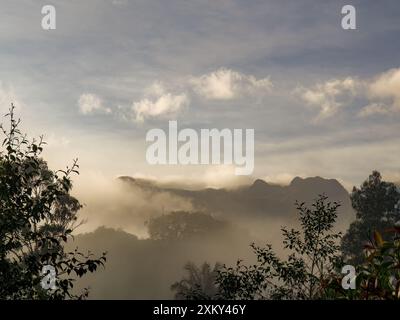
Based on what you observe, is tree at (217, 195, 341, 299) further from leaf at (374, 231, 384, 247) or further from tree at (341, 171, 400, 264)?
tree at (341, 171, 400, 264)

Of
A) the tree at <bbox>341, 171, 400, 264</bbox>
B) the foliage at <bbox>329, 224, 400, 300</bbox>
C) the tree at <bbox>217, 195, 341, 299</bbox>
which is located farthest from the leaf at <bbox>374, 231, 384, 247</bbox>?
the tree at <bbox>341, 171, 400, 264</bbox>

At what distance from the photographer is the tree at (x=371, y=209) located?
227ft

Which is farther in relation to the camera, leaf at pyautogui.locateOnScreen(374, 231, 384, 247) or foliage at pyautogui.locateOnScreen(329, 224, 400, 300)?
leaf at pyautogui.locateOnScreen(374, 231, 384, 247)

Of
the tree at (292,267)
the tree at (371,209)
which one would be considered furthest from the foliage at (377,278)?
the tree at (371,209)

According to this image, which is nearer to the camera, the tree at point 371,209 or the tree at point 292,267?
the tree at point 292,267

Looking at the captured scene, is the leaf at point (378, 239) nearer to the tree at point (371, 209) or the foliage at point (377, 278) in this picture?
the foliage at point (377, 278)

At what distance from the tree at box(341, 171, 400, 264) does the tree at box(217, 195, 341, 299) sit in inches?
1895

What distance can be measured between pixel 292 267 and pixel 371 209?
55.4 m

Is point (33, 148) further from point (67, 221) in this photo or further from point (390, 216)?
point (390, 216)

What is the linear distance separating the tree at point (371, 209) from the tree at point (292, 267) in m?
48.1

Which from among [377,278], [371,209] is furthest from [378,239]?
[371,209]

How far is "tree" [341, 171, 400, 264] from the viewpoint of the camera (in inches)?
2724
